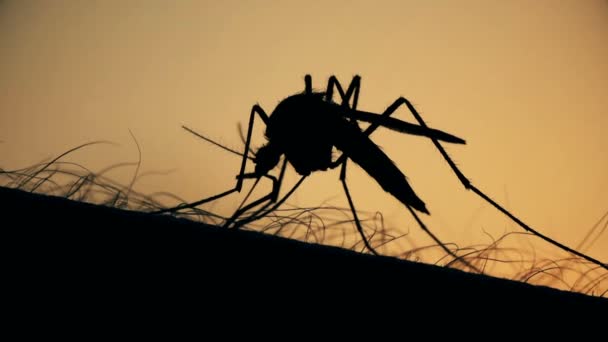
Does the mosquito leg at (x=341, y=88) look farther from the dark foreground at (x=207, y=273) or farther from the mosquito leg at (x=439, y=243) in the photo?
the dark foreground at (x=207, y=273)

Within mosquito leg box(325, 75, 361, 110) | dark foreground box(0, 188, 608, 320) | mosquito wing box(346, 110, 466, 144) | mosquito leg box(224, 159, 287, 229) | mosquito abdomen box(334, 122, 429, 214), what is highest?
mosquito leg box(325, 75, 361, 110)

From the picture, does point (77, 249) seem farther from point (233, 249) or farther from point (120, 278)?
point (233, 249)

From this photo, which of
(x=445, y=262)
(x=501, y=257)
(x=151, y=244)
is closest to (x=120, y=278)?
(x=151, y=244)

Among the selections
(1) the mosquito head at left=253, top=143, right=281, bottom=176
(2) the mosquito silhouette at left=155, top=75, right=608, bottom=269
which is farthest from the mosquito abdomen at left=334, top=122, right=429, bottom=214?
(1) the mosquito head at left=253, top=143, right=281, bottom=176

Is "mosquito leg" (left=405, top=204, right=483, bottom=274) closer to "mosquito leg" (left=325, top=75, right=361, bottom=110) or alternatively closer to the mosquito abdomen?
the mosquito abdomen

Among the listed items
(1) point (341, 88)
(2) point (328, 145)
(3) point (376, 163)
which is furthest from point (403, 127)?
(1) point (341, 88)

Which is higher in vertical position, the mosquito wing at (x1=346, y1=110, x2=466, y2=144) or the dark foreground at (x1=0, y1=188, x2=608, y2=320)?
the mosquito wing at (x1=346, y1=110, x2=466, y2=144)

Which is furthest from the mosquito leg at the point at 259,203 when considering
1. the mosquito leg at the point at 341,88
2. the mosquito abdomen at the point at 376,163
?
the mosquito leg at the point at 341,88
